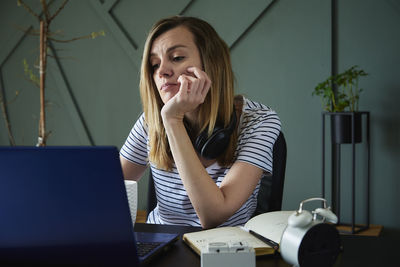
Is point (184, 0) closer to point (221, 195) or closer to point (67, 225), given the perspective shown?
point (221, 195)

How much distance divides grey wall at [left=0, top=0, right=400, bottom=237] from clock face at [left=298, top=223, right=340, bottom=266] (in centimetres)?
267

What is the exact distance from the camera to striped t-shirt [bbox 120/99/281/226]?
1358mm

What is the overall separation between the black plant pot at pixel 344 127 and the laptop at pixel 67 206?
2.51 metres

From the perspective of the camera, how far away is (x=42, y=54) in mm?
2684

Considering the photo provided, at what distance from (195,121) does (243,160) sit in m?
0.29

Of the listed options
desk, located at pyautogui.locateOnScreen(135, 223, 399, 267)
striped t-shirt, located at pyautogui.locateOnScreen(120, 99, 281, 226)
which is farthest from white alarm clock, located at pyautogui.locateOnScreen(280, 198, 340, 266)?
striped t-shirt, located at pyautogui.locateOnScreen(120, 99, 281, 226)

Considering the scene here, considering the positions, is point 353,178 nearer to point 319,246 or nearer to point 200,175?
point 200,175

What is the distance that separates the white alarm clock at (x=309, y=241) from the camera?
0.65 meters

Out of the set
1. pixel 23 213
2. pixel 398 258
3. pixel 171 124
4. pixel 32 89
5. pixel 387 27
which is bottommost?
pixel 398 258

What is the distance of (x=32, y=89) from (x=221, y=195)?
137 inches

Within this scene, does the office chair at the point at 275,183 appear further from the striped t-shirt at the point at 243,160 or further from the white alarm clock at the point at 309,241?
the white alarm clock at the point at 309,241

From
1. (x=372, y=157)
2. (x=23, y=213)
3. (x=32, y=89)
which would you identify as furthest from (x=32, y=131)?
(x=23, y=213)

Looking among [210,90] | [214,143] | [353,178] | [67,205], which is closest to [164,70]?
[210,90]

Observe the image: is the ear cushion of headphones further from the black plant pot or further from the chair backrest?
the black plant pot
